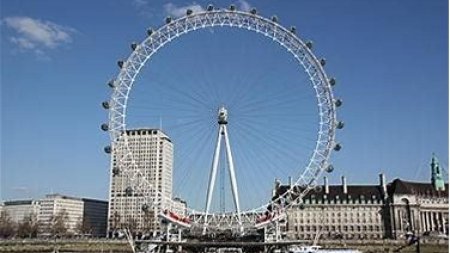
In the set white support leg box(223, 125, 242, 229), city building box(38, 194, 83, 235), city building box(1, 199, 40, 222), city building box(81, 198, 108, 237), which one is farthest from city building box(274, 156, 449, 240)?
city building box(1, 199, 40, 222)

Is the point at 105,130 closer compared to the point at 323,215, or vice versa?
the point at 105,130

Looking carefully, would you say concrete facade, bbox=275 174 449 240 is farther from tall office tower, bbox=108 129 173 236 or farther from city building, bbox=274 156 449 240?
tall office tower, bbox=108 129 173 236

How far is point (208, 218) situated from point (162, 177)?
6128 cm

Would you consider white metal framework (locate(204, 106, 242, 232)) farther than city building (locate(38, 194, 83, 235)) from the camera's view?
No

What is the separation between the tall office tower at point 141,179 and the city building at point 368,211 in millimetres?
20301

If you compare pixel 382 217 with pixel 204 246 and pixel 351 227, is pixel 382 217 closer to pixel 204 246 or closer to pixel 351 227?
pixel 351 227

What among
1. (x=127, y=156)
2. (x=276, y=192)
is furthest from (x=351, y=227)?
(x=127, y=156)

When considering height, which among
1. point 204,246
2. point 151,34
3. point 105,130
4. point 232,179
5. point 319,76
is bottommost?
point 204,246

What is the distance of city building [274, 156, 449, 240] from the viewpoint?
9069 centimetres

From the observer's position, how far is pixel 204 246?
4138 cm

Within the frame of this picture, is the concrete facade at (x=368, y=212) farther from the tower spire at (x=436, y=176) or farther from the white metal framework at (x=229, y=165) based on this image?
the white metal framework at (x=229, y=165)

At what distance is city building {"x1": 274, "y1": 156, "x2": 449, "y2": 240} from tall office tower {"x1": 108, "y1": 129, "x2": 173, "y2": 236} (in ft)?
66.6

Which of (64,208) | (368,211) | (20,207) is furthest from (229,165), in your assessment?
(20,207)

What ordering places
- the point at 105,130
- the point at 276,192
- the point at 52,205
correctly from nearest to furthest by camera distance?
1. the point at 105,130
2. the point at 276,192
3. the point at 52,205
